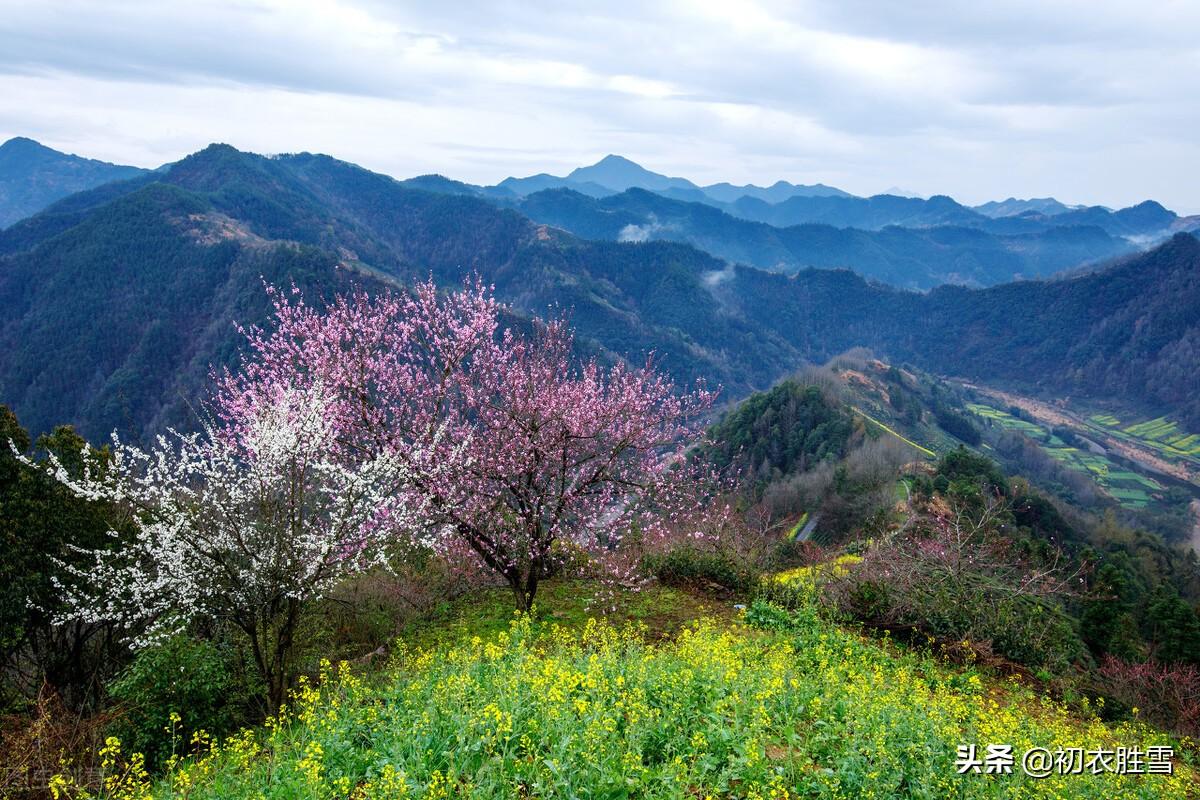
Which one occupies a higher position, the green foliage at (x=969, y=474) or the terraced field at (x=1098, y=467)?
the green foliage at (x=969, y=474)

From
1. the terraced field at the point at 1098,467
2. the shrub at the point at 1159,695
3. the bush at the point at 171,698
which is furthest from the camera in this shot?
the terraced field at the point at 1098,467

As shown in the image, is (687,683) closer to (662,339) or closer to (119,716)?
(119,716)

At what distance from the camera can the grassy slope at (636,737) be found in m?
5.18

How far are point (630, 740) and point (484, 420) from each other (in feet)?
24.5

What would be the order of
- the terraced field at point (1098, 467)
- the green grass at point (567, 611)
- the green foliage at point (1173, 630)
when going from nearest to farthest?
the green grass at point (567, 611)
the green foliage at point (1173, 630)
the terraced field at point (1098, 467)

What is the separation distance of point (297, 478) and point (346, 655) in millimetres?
4499

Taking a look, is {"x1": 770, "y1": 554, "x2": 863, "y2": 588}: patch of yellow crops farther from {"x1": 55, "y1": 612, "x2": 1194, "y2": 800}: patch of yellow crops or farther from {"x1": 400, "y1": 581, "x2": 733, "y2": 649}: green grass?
{"x1": 55, "y1": 612, "x2": 1194, "y2": 800}: patch of yellow crops

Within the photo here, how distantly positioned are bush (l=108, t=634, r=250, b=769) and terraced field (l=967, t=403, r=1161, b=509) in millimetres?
116479

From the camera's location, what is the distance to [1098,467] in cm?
11719

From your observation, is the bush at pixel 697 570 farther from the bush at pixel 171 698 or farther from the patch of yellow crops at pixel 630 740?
the bush at pixel 171 698

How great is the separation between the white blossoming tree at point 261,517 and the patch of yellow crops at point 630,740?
175 centimetres

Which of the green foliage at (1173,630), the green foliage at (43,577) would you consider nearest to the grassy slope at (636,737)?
the green foliage at (43,577)

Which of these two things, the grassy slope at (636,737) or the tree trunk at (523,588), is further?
the tree trunk at (523,588)

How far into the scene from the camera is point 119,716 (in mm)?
8469
